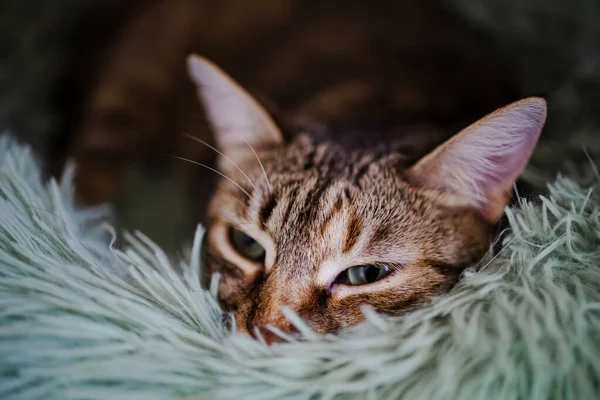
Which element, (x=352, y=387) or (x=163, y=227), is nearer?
(x=352, y=387)

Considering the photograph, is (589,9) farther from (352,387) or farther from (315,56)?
(352,387)

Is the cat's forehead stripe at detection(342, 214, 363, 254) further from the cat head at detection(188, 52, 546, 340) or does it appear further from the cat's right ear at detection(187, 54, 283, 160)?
the cat's right ear at detection(187, 54, 283, 160)

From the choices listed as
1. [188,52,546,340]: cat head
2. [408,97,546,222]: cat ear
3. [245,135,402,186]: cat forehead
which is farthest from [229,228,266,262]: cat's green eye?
[408,97,546,222]: cat ear

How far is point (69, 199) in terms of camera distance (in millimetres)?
928

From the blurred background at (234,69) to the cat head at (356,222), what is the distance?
36cm

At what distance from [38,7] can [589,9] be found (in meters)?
1.52

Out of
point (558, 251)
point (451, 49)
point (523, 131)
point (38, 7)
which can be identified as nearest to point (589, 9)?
point (451, 49)

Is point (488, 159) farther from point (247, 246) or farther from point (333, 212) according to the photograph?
point (247, 246)

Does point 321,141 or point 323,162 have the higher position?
point 321,141

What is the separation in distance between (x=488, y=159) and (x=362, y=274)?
289mm

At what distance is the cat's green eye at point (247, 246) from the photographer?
871 mm

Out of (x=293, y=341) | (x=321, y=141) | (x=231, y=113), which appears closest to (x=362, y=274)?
(x=293, y=341)

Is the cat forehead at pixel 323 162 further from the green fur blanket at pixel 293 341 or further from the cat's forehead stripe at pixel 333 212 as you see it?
the green fur blanket at pixel 293 341

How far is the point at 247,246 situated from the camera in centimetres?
90
